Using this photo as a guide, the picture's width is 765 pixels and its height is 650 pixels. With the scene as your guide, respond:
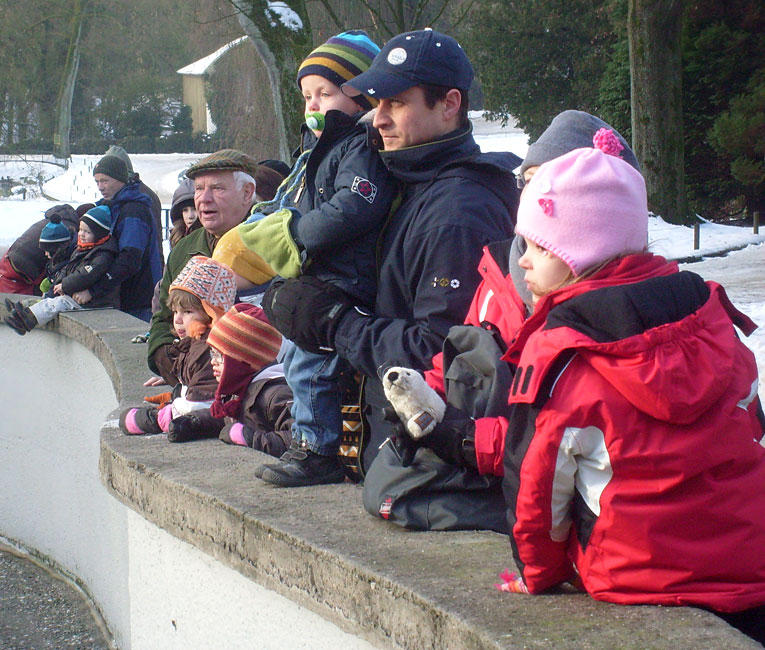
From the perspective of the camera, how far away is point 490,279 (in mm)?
2604

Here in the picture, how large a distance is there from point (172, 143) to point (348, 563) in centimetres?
5856

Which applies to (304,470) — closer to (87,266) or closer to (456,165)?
(456,165)

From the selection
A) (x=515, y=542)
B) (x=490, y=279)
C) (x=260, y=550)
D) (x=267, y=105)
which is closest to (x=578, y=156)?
(x=490, y=279)

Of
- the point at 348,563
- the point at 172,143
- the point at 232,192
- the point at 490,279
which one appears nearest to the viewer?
the point at 348,563

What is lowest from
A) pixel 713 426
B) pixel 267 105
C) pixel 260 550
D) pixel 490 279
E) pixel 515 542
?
pixel 260 550

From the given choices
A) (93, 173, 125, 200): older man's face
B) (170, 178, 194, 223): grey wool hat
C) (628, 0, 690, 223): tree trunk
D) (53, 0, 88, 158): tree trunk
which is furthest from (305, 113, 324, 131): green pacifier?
(53, 0, 88, 158): tree trunk

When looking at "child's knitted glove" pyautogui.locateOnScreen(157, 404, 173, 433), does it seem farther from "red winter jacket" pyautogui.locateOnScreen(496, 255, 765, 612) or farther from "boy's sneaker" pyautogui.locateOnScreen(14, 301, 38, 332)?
"boy's sneaker" pyautogui.locateOnScreen(14, 301, 38, 332)

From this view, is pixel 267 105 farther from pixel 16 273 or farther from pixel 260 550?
pixel 260 550

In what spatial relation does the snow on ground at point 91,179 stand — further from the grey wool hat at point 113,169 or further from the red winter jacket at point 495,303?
the red winter jacket at point 495,303

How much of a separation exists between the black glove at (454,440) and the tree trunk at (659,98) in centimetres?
1588

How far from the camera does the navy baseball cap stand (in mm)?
2953

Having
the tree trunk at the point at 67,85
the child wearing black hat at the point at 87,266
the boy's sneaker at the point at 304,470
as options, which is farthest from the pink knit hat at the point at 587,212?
the tree trunk at the point at 67,85

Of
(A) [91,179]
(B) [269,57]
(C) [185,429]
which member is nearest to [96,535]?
(C) [185,429]

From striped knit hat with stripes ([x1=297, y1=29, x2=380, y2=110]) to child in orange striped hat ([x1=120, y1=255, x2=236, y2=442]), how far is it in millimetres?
1059
